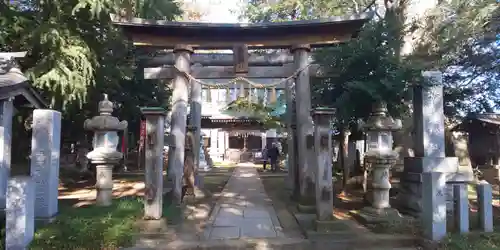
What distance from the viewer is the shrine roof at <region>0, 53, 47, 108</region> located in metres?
6.95

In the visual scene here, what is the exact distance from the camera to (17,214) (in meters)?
5.38

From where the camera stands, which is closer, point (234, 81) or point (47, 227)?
point (47, 227)

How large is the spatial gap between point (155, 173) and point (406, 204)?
18.5 feet

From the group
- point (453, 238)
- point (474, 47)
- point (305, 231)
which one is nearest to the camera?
point (453, 238)

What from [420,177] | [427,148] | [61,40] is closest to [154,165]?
[61,40]

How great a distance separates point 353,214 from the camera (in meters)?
7.91

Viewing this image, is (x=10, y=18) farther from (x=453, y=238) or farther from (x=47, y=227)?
(x=453, y=238)

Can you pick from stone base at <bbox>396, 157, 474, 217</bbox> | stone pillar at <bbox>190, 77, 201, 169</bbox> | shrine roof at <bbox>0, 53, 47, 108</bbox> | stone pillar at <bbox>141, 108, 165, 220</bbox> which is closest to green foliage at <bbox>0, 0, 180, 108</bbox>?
shrine roof at <bbox>0, 53, 47, 108</bbox>

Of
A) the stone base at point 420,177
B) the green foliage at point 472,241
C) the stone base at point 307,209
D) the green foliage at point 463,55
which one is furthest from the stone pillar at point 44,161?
the green foliage at point 463,55

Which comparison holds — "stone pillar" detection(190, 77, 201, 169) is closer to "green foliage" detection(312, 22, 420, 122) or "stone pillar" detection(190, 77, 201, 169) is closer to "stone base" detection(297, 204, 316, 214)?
"stone base" detection(297, 204, 316, 214)

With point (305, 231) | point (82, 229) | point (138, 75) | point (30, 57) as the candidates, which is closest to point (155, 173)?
point (82, 229)

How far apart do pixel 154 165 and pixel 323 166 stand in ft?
10.6

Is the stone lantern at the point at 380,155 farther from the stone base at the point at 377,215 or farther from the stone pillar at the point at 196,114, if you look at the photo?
the stone pillar at the point at 196,114

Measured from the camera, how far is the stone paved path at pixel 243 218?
269 inches
